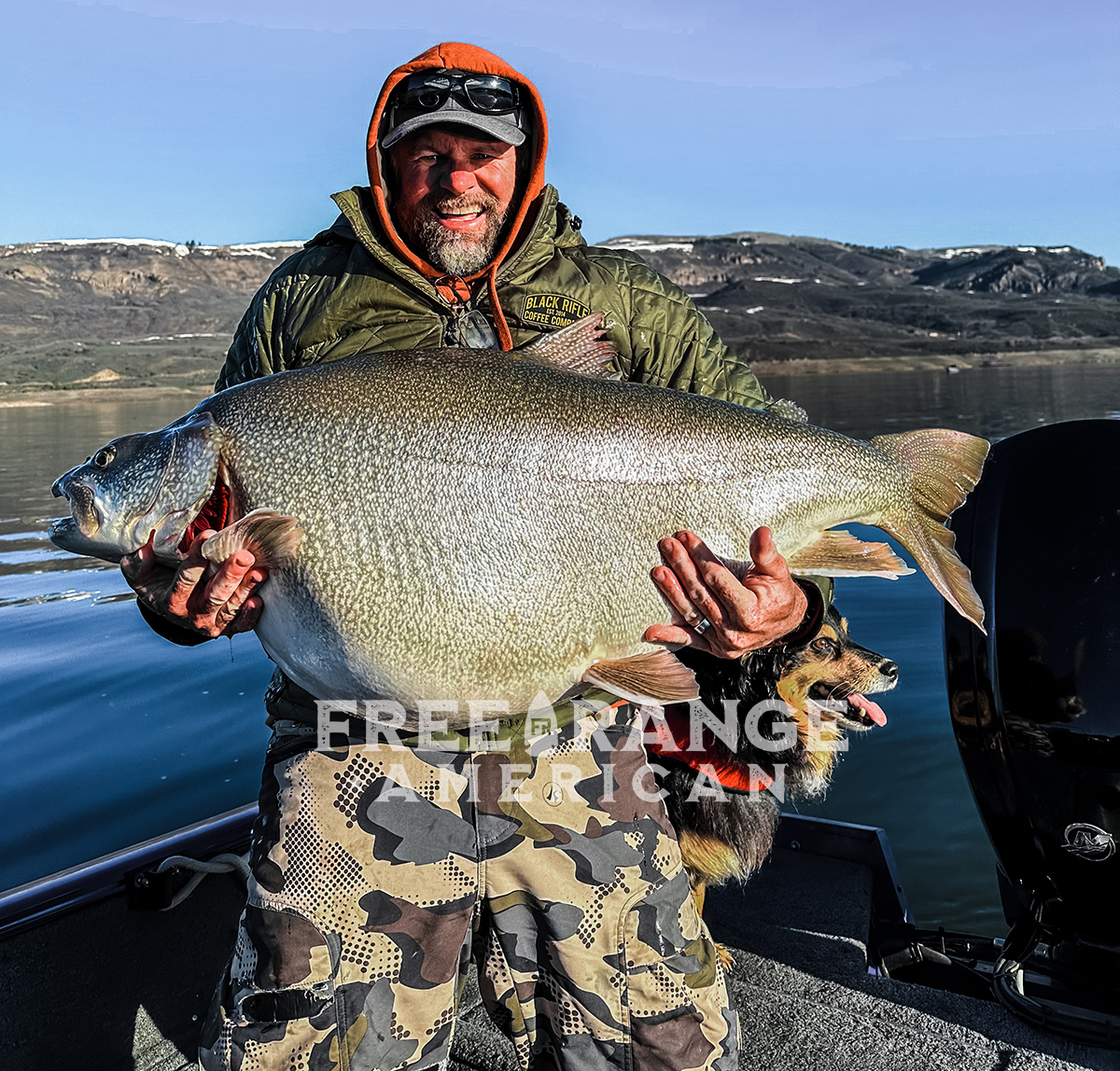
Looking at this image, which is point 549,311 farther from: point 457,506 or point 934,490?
point 934,490

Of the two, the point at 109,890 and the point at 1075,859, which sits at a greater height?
the point at 1075,859

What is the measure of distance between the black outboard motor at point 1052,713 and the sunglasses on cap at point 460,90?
2031 mm

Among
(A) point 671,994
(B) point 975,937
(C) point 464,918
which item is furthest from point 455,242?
(B) point 975,937

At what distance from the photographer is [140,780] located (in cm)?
722

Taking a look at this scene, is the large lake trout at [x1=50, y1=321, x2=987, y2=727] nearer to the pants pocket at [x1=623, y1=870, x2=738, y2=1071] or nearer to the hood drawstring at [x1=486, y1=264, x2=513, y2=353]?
the hood drawstring at [x1=486, y1=264, x2=513, y2=353]

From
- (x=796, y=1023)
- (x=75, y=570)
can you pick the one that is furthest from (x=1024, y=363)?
(x=796, y=1023)

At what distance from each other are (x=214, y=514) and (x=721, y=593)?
1341 millimetres

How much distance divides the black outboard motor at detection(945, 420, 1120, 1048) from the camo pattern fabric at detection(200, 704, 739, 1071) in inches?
42.3

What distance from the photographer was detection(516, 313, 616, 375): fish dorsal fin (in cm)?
259

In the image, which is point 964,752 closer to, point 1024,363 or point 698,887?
point 698,887

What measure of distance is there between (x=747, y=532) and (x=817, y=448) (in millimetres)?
320

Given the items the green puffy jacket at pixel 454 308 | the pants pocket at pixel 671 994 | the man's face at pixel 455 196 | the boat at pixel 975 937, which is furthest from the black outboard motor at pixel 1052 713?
the man's face at pixel 455 196

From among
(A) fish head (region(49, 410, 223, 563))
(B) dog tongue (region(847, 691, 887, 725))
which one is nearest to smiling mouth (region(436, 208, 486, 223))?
(A) fish head (region(49, 410, 223, 563))

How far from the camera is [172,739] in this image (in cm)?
782
